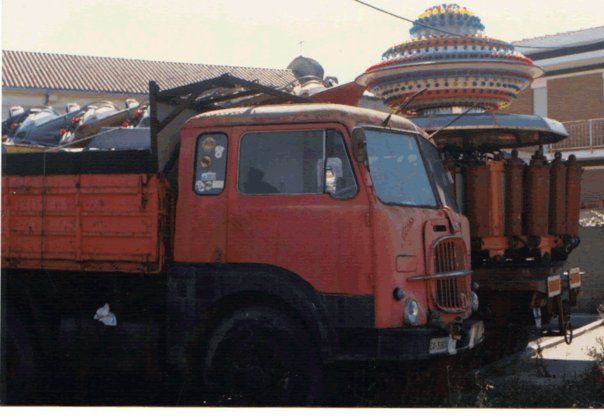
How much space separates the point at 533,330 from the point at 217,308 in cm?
440

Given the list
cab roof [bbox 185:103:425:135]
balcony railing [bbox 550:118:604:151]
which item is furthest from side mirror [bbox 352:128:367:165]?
balcony railing [bbox 550:118:604:151]

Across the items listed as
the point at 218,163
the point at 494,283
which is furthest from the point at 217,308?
the point at 494,283

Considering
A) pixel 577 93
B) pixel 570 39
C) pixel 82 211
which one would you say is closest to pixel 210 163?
pixel 82 211

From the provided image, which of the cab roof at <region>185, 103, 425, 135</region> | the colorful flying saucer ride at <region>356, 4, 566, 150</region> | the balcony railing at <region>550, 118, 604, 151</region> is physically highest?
the balcony railing at <region>550, 118, 604, 151</region>

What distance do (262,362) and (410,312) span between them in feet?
3.82

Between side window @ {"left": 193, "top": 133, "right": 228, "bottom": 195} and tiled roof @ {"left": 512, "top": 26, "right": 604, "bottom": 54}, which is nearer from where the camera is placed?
side window @ {"left": 193, "top": 133, "right": 228, "bottom": 195}

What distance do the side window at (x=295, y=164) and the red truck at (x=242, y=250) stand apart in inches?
0.4

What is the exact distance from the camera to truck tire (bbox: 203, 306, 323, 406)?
6.36 meters

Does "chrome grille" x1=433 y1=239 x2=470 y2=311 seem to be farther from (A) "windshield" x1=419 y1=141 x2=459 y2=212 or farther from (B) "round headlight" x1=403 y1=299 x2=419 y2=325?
(A) "windshield" x1=419 y1=141 x2=459 y2=212

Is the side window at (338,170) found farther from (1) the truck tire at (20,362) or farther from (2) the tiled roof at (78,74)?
(2) the tiled roof at (78,74)

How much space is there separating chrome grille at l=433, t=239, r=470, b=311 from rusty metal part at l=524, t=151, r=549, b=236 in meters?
2.23

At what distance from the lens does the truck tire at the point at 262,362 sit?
6355mm

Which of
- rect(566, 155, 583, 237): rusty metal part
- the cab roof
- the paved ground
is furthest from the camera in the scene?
rect(566, 155, 583, 237): rusty metal part
